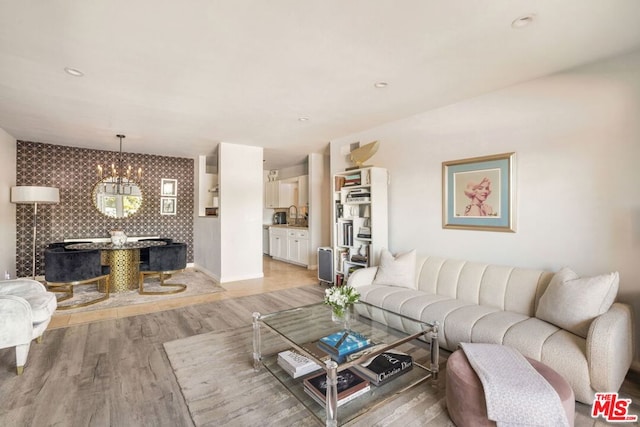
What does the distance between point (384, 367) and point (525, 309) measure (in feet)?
4.55

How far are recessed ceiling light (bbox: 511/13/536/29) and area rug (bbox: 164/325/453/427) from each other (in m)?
2.50

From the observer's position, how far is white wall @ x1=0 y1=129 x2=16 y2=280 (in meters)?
4.50

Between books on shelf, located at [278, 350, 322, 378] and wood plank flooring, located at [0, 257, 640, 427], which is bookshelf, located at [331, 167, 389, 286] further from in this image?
books on shelf, located at [278, 350, 322, 378]

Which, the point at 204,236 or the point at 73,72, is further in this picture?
the point at 204,236

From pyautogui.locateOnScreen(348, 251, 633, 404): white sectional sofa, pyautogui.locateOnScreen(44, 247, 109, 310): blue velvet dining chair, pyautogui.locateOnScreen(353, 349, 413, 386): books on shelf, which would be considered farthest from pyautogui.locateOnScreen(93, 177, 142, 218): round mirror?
pyautogui.locateOnScreen(353, 349, 413, 386): books on shelf

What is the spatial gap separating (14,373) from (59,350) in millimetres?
399

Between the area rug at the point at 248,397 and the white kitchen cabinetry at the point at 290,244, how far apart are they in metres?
3.89

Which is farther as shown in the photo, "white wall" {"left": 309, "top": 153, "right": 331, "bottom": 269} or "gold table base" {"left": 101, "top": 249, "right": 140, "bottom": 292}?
"white wall" {"left": 309, "top": 153, "right": 331, "bottom": 269}

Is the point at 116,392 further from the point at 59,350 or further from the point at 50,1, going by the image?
the point at 50,1

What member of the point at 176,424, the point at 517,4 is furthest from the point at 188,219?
the point at 517,4

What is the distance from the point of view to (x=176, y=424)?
174cm

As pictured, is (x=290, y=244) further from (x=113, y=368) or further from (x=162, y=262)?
(x=113, y=368)

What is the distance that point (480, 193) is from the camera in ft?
10.4

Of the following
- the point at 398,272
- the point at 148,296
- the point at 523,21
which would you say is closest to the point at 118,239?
the point at 148,296
